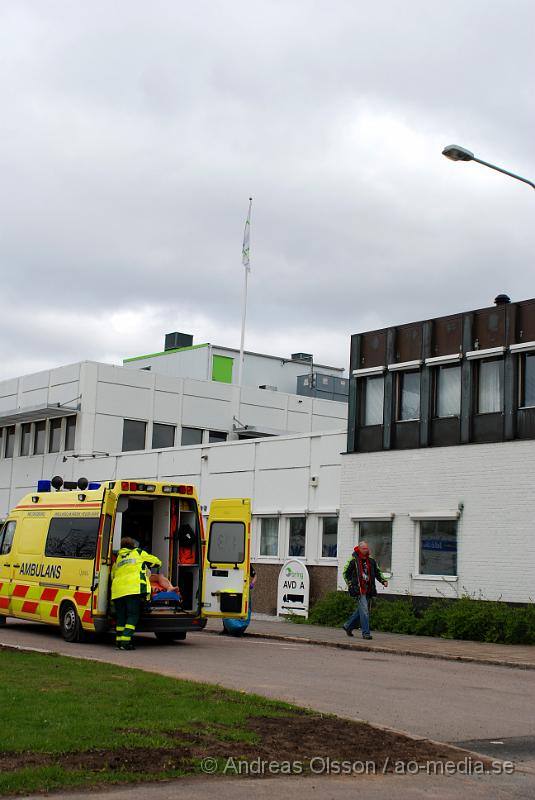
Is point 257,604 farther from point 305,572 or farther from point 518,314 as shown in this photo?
point 518,314

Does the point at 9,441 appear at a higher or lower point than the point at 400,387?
higher

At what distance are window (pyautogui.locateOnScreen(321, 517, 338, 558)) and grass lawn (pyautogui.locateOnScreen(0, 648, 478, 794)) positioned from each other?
16526 millimetres

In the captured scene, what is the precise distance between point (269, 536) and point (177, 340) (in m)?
31.8

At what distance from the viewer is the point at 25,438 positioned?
43219mm

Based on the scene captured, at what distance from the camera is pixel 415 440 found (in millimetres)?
25703

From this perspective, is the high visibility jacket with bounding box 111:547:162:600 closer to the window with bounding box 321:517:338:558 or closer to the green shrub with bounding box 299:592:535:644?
the green shrub with bounding box 299:592:535:644

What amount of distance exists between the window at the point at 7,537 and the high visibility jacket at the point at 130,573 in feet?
14.5

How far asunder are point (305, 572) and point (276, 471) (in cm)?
353

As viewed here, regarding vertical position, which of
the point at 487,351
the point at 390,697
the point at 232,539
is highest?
the point at 487,351

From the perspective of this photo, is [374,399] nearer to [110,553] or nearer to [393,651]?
[393,651]

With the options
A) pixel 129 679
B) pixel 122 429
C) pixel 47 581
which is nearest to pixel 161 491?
pixel 47 581

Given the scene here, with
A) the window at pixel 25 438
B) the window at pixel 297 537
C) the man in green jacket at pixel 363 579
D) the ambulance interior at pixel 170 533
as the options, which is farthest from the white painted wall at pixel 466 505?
the window at pixel 25 438

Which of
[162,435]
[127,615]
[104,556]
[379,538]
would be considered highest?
[162,435]

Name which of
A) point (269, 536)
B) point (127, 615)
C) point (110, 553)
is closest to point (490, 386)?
point (269, 536)
